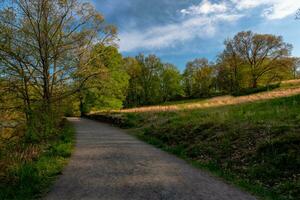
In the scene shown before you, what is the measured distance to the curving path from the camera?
14.4 ft

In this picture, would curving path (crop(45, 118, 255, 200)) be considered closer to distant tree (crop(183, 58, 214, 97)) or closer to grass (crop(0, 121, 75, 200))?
grass (crop(0, 121, 75, 200))

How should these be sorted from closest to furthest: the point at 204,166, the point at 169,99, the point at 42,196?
Answer: the point at 42,196 → the point at 204,166 → the point at 169,99

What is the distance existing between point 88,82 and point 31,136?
5856mm

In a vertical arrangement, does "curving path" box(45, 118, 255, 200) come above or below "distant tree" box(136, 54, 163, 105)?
below

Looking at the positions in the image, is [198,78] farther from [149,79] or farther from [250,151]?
[250,151]

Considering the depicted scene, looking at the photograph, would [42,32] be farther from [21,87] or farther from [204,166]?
[204,166]

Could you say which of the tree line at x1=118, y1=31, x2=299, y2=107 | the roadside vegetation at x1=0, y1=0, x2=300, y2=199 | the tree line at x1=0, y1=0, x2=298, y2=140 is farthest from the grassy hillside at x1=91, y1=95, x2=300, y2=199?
the tree line at x1=118, y1=31, x2=299, y2=107

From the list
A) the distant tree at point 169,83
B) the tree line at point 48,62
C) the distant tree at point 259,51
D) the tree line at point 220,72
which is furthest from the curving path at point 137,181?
the distant tree at point 169,83

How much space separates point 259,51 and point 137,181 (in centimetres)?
4700

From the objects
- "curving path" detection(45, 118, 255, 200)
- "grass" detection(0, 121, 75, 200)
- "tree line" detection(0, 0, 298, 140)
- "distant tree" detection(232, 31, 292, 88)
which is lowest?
"curving path" detection(45, 118, 255, 200)

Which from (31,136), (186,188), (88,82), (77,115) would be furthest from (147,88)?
(186,188)

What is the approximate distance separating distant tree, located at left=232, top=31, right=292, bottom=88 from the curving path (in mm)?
43533

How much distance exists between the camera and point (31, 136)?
904cm

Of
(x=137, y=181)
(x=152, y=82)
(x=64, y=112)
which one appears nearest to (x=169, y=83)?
(x=152, y=82)
